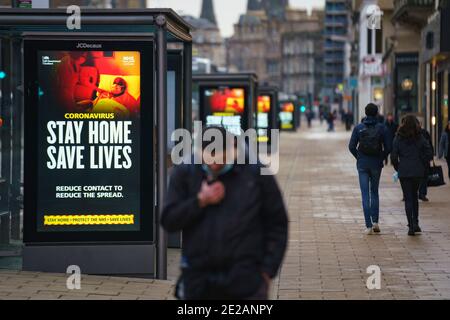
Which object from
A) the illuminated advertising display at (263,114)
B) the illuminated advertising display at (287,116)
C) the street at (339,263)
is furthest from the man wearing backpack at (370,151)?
the illuminated advertising display at (287,116)

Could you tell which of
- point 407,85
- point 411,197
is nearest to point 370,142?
point 411,197

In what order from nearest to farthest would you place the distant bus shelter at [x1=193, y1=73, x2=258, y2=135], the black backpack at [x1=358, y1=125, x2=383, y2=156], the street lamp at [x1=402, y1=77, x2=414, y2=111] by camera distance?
the black backpack at [x1=358, y1=125, x2=383, y2=156], the distant bus shelter at [x1=193, y1=73, x2=258, y2=135], the street lamp at [x1=402, y1=77, x2=414, y2=111]

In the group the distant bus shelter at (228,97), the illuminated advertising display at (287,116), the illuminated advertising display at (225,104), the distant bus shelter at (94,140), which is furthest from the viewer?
the illuminated advertising display at (287,116)

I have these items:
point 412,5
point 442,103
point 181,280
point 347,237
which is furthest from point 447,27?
point 181,280

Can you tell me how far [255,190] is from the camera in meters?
6.39

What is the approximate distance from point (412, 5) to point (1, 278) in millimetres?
33361

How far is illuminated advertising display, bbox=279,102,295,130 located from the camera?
8406cm

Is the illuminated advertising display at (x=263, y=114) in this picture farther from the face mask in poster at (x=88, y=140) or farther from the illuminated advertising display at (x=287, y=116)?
the illuminated advertising display at (x=287, y=116)

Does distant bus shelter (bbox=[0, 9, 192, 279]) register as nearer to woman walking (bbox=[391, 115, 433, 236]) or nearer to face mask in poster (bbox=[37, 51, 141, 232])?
face mask in poster (bbox=[37, 51, 141, 232])

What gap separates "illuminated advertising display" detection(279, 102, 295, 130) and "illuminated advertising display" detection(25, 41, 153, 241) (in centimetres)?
7174

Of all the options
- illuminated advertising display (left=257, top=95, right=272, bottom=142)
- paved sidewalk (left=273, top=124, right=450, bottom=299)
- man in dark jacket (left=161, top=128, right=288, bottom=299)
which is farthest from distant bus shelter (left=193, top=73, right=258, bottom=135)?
man in dark jacket (left=161, top=128, right=288, bottom=299)

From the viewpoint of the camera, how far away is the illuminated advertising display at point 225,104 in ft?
108

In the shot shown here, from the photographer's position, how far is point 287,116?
85875 mm

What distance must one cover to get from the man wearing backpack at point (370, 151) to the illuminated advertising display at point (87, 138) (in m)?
4.81
